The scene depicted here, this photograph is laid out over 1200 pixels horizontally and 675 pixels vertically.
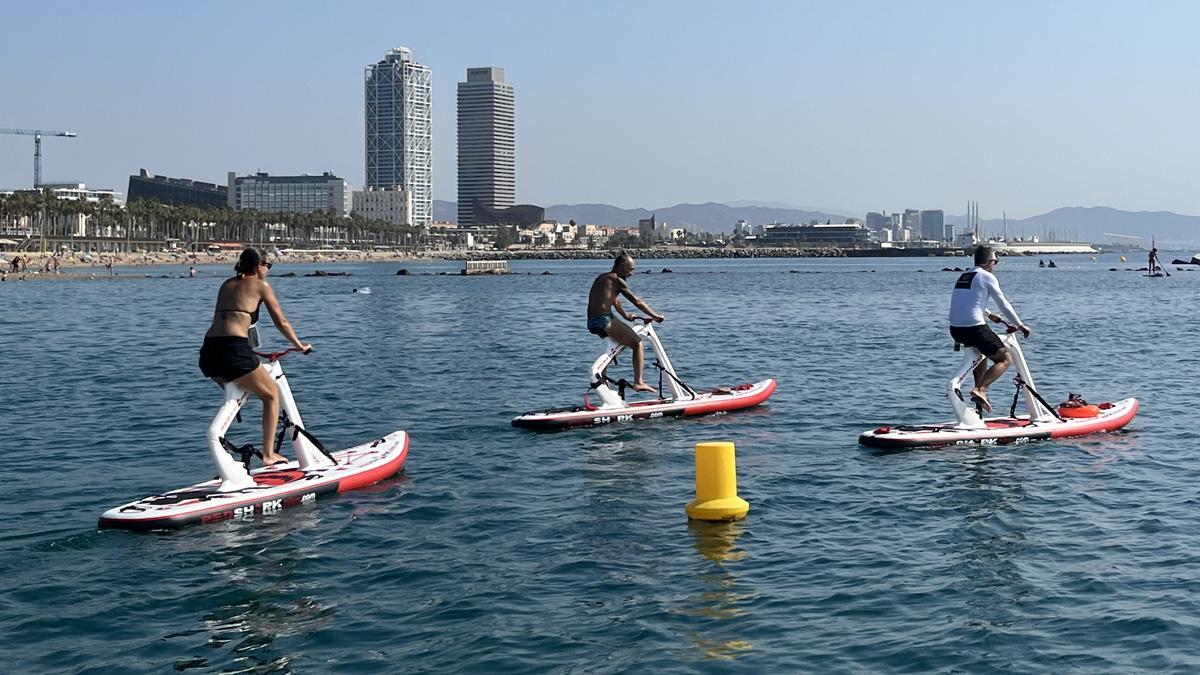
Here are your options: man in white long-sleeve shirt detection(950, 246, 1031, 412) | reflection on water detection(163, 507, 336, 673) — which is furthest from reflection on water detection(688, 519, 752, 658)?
man in white long-sleeve shirt detection(950, 246, 1031, 412)

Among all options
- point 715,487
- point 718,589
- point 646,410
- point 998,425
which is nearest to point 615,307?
point 646,410

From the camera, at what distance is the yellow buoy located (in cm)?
1413

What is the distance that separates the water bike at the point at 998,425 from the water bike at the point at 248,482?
762 cm

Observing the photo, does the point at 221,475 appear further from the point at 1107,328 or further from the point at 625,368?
the point at 1107,328

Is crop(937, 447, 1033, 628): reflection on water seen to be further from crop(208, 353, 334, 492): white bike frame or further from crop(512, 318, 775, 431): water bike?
crop(208, 353, 334, 492): white bike frame

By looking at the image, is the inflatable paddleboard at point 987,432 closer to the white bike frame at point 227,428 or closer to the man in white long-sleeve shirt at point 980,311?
the man in white long-sleeve shirt at point 980,311

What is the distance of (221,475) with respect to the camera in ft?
47.1

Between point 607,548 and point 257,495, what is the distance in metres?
4.25

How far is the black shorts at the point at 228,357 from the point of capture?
1399 centimetres

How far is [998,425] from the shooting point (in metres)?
19.2

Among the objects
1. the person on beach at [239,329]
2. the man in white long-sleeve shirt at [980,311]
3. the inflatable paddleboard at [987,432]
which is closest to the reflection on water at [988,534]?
the inflatable paddleboard at [987,432]

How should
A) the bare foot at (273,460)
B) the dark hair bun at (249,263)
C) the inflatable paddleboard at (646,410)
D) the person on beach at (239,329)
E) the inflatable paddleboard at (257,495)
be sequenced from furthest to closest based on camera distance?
the inflatable paddleboard at (646,410)
the bare foot at (273,460)
the person on beach at (239,329)
the dark hair bun at (249,263)
the inflatable paddleboard at (257,495)

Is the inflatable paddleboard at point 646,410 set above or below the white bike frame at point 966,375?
below

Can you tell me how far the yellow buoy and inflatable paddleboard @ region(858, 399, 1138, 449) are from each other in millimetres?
5036
